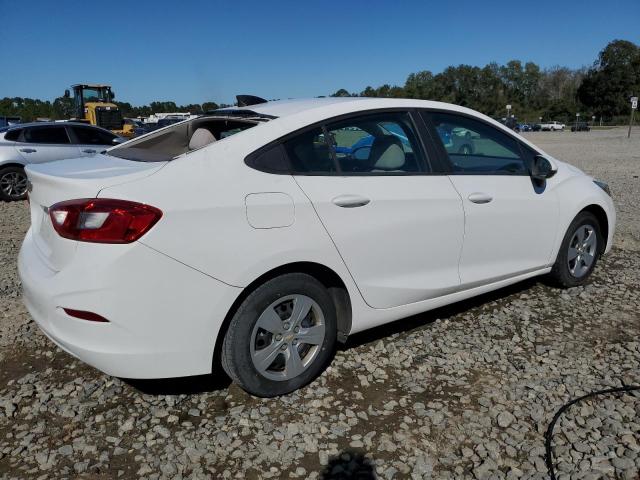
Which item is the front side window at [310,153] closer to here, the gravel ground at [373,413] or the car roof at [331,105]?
the car roof at [331,105]

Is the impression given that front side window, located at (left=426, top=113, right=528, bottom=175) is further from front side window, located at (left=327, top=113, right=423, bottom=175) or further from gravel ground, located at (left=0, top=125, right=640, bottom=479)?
gravel ground, located at (left=0, top=125, right=640, bottom=479)

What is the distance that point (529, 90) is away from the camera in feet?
371

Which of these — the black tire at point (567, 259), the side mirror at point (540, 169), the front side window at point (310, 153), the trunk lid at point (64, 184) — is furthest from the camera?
the black tire at point (567, 259)

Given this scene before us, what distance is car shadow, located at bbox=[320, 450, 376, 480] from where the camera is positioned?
7.80ft

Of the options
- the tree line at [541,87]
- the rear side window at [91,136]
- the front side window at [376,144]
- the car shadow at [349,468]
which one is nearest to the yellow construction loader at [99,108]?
the rear side window at [91,136]

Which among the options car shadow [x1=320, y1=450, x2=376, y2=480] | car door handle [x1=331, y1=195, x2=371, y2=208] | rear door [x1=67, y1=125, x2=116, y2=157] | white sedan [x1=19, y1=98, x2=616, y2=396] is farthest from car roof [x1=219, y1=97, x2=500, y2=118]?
rear door [x1=67, y1=125, x2=116, y2=157]

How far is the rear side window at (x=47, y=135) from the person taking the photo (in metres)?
10.6

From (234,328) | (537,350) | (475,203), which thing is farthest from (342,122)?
(537,350)

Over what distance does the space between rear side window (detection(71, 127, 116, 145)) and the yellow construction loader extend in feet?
49.9

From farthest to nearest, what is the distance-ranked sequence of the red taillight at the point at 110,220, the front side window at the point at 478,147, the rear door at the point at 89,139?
1. the rear door at the point at 89,139
2. the front side window at the point at 478,147
3. the red taillight at the point at 110,220

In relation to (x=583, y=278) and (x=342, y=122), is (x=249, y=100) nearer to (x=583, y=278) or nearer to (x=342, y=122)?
(x=342, y=122)

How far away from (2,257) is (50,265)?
4.12 metres

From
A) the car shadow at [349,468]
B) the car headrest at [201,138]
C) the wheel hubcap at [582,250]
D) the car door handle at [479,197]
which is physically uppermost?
the car headrest at [201,138]

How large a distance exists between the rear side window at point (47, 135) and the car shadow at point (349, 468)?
10273 millimetres
